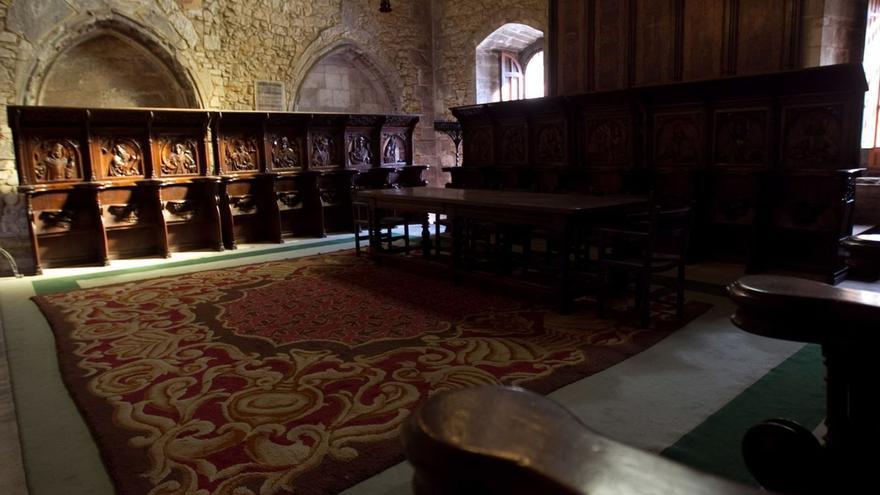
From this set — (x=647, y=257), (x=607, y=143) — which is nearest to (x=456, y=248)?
(x=647, y=257)

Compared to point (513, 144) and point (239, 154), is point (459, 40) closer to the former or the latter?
point (513, 144)

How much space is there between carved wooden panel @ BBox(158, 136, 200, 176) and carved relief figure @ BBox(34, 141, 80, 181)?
38.7 inches

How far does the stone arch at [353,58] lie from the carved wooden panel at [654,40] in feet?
16.6

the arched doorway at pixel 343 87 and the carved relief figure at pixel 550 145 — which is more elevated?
the arched doorway at pixel 343 87

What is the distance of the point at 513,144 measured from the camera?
26.6ft

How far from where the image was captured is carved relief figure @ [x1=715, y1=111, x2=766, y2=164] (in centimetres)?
569

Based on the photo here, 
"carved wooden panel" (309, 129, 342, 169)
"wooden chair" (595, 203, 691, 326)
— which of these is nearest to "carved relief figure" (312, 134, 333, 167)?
"carved wooden panel" (309, 129, 342, 169)

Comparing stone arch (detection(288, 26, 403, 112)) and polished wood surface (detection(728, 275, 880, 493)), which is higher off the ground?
stone arch (detection(288, 26, 403, 112))

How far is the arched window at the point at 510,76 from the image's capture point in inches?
449

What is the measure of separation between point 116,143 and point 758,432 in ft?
24.8

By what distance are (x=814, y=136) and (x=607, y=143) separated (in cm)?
219

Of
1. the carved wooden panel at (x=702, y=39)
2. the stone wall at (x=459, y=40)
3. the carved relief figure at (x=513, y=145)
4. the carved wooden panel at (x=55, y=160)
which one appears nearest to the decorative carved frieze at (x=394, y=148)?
the carved relief figure at (x=513, y=145)

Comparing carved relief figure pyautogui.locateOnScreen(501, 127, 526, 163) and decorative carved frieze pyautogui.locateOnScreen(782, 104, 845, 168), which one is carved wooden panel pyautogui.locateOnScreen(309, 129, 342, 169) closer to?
carved relief figure pyautogui.locateOnScreen(501, 127, 526, 163)

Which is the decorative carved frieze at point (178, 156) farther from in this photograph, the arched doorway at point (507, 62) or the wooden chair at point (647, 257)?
the wooden chair at point (647, 257)
